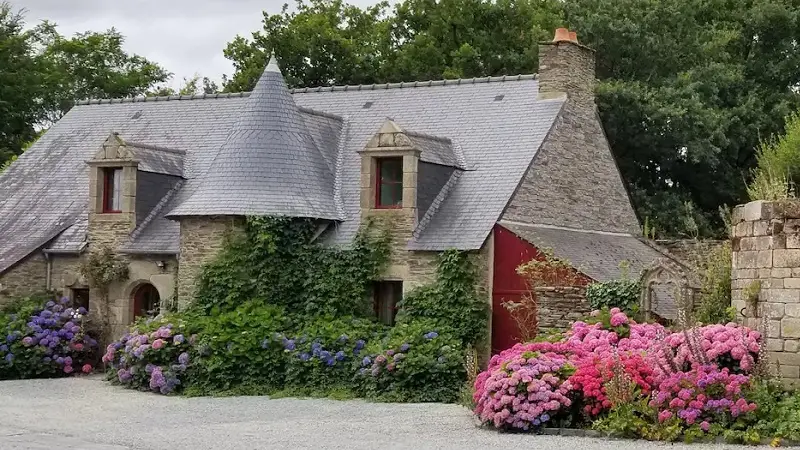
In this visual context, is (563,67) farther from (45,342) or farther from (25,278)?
(25,278)

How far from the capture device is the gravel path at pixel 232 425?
13.4m

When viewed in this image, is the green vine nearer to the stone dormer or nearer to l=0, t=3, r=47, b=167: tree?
the stone dormer

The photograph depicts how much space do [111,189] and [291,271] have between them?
4.69 metres

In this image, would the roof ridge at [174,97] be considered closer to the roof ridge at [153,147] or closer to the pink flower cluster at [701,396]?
the roof ridge at [153,147]

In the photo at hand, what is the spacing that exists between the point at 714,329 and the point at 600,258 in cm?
689

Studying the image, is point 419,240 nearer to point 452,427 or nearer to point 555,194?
point 555,194

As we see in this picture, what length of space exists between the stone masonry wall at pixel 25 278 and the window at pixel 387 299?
6850 millimetres

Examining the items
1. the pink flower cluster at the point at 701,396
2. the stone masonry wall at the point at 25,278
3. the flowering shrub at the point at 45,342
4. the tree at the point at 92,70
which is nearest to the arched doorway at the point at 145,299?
the flowering shrub at the point at 45,342

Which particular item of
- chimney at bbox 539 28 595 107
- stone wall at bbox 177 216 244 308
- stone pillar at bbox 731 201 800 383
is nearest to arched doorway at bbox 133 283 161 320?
stone wall at bbox 177 216 244 308

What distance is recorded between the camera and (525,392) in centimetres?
1464

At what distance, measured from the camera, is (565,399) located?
14281mm

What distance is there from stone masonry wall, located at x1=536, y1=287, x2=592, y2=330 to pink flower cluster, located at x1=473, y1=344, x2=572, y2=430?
10.9 feet

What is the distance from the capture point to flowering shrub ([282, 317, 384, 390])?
1975 centimetres

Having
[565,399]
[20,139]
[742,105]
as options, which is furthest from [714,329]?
[20,139]
